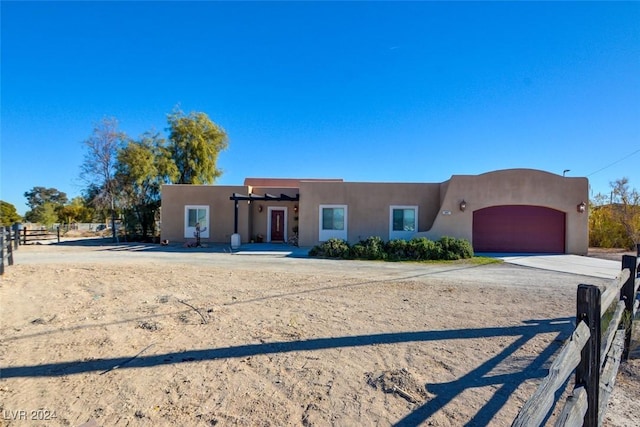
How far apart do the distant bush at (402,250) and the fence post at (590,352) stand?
34.4ft

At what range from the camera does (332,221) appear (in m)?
16.7

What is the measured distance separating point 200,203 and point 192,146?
10.2 metres

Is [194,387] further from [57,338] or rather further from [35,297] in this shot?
[35,297]

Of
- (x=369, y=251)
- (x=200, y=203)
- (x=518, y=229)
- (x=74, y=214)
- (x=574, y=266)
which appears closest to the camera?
(x=574, y=266)

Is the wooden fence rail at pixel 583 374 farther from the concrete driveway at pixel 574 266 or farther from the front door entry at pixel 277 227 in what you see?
the front door entry at pixel 277 227

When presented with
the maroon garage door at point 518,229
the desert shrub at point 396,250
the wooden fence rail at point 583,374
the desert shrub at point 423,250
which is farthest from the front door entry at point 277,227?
the wooden fence rail at point 583,374

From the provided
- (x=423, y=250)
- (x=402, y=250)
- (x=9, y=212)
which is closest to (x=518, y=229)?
(x=423, y=250)

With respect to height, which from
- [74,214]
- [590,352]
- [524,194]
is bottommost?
[590,352]

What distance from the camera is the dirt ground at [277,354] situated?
2688 millimetres

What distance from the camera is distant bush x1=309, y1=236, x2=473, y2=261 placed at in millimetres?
12820

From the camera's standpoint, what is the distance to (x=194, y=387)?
3.02 meters

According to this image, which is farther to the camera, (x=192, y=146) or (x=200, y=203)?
(x=192, y=146)

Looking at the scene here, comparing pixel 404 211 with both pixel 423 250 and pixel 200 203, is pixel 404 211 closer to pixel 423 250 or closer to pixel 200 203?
pixel 423 250

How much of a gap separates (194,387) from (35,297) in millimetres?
5206
